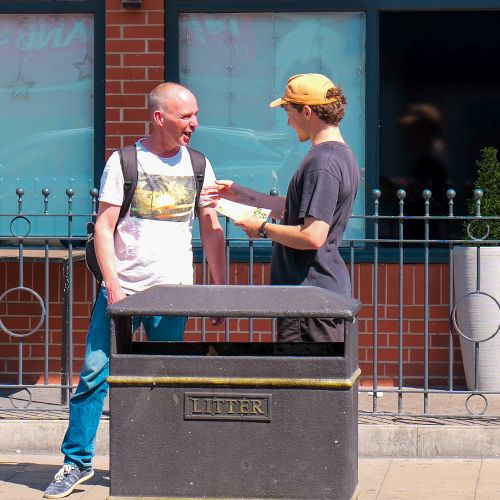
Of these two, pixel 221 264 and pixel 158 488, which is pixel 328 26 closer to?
pixel 221 264

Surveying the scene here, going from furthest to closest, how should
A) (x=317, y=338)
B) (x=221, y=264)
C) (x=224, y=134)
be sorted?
(x=224, y=134)
(x=221, y=264)
(x=317, y=338)

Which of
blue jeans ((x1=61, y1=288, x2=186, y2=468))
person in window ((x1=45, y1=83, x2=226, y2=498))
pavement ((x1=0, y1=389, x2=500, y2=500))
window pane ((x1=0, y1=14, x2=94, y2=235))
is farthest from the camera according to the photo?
window pane ((x1=0, y1=14, x2=94, y2=235))

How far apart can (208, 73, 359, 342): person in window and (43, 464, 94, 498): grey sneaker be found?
1.36 metres

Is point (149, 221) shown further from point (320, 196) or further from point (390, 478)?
point (390, 478)

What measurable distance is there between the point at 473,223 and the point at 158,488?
13.9 ft

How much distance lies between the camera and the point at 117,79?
8125 millimetres

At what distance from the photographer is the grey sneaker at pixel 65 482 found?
5598mm

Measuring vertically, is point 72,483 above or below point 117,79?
below

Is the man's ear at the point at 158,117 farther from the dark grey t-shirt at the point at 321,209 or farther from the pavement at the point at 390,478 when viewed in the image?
the pavement at the point at 390,478

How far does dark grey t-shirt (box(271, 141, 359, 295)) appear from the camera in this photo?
4.85 m

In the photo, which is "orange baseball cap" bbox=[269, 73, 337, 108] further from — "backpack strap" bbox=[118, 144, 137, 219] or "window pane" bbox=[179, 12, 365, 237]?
"window pane" bbox=[179, 12, 365, 237]

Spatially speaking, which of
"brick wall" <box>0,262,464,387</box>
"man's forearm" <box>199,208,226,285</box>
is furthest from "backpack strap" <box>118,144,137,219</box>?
"brick wall" <box>0,262,464,387</box>

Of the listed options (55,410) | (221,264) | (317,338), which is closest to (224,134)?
(55,410)

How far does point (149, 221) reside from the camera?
5379 mm
